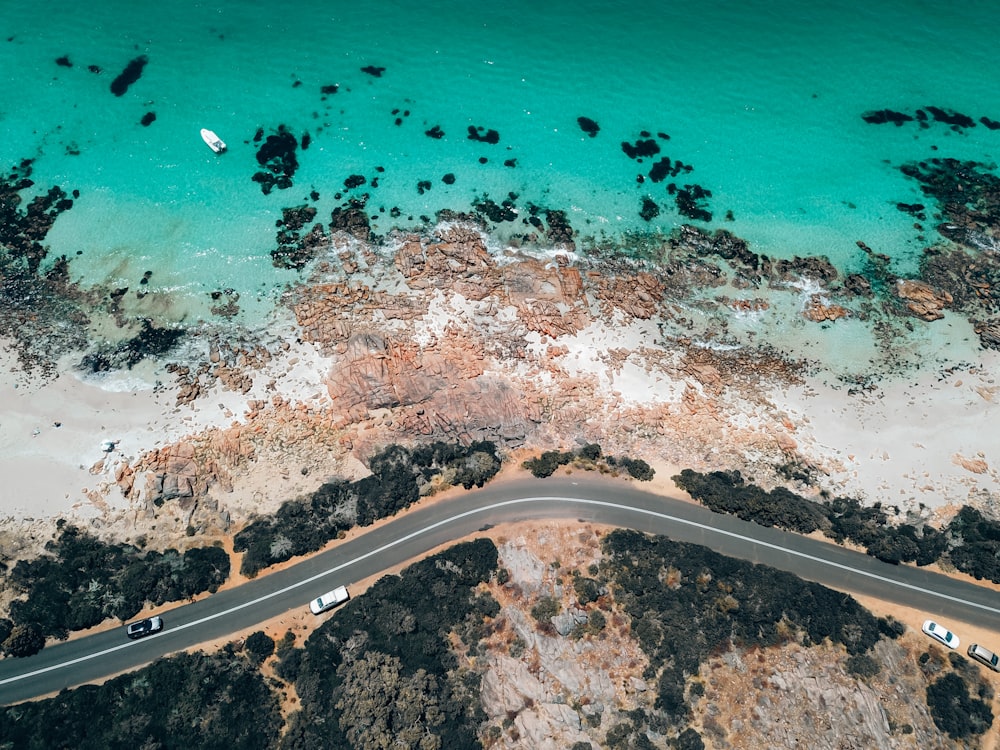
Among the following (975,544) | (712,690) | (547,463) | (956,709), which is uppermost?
(547,463)

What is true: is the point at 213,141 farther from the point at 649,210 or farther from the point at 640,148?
the point at 649,210

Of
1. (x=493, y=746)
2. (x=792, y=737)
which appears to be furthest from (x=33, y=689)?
(x=792, y=737)

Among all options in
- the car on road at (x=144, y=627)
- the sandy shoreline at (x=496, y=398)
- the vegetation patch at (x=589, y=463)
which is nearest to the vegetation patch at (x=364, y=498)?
the sandy shoreline at (x=496, y=398)

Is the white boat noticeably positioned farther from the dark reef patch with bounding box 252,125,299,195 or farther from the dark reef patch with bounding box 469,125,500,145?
the dark reef patch with bounding box 469,125,500,145

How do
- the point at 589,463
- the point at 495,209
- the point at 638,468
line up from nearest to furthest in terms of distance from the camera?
1. the point at 638,468
2. the point at 589,463
3. the point at 495,209

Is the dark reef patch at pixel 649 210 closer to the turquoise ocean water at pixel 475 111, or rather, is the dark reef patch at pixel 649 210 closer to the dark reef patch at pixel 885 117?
the turquoise ocean water at pixel 475 111

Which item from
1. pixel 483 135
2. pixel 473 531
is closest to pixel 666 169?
pixel 483 135
